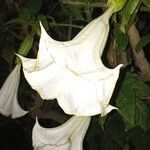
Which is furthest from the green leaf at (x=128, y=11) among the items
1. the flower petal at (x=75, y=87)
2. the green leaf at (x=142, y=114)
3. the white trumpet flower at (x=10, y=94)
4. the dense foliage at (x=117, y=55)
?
the white trumpet flower at (x=10, y=94)

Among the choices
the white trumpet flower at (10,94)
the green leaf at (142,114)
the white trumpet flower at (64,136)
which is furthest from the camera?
the white trumpet flower at (10,94)

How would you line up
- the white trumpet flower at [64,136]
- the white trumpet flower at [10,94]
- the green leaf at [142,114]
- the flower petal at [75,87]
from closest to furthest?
the flower petal at [75,87] → the white trumpet flower at [64,136] → the green leaf at [142,114] → the white trumpet flower at [10,94]

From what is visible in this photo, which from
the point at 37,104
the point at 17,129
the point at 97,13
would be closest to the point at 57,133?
the point at 97,13

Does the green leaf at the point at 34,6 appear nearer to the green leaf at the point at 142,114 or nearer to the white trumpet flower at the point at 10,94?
the white trumpet flower at the point at 10,94

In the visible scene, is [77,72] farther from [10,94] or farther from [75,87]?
[10,94]

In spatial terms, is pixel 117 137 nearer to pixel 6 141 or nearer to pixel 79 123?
pixel 79 123
